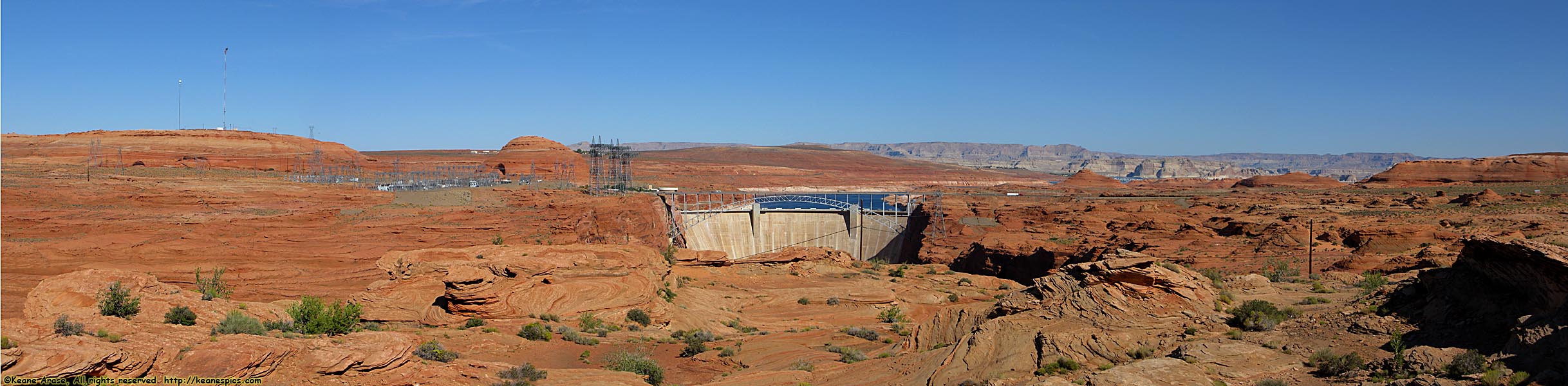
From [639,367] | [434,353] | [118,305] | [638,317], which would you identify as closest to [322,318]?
[118,305]

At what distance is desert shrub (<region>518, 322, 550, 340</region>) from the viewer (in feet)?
71.9

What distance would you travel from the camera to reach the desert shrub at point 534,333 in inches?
862

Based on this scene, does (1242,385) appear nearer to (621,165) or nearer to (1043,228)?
(1043,228)

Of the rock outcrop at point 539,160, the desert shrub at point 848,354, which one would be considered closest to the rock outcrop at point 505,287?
the desert shrub at point 848,354

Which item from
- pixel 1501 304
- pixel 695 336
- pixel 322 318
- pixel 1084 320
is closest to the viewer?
pixel 1501 304

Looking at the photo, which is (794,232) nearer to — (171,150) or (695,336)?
(695,336)

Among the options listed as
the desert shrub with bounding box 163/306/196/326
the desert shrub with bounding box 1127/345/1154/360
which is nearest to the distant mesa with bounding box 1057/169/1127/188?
the desert shrub with bounding box 1127/345/1154/360

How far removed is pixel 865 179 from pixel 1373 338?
156218 mm

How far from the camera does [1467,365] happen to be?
1138 cm

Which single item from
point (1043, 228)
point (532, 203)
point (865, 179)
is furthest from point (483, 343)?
point (865, 179)

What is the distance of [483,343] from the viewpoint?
19844mm

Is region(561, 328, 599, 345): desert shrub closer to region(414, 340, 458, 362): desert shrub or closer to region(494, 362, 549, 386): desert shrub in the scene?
region(414, 340, 458, 362): desert shrub

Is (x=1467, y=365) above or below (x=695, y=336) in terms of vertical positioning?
above

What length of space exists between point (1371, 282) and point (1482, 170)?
300 ft
